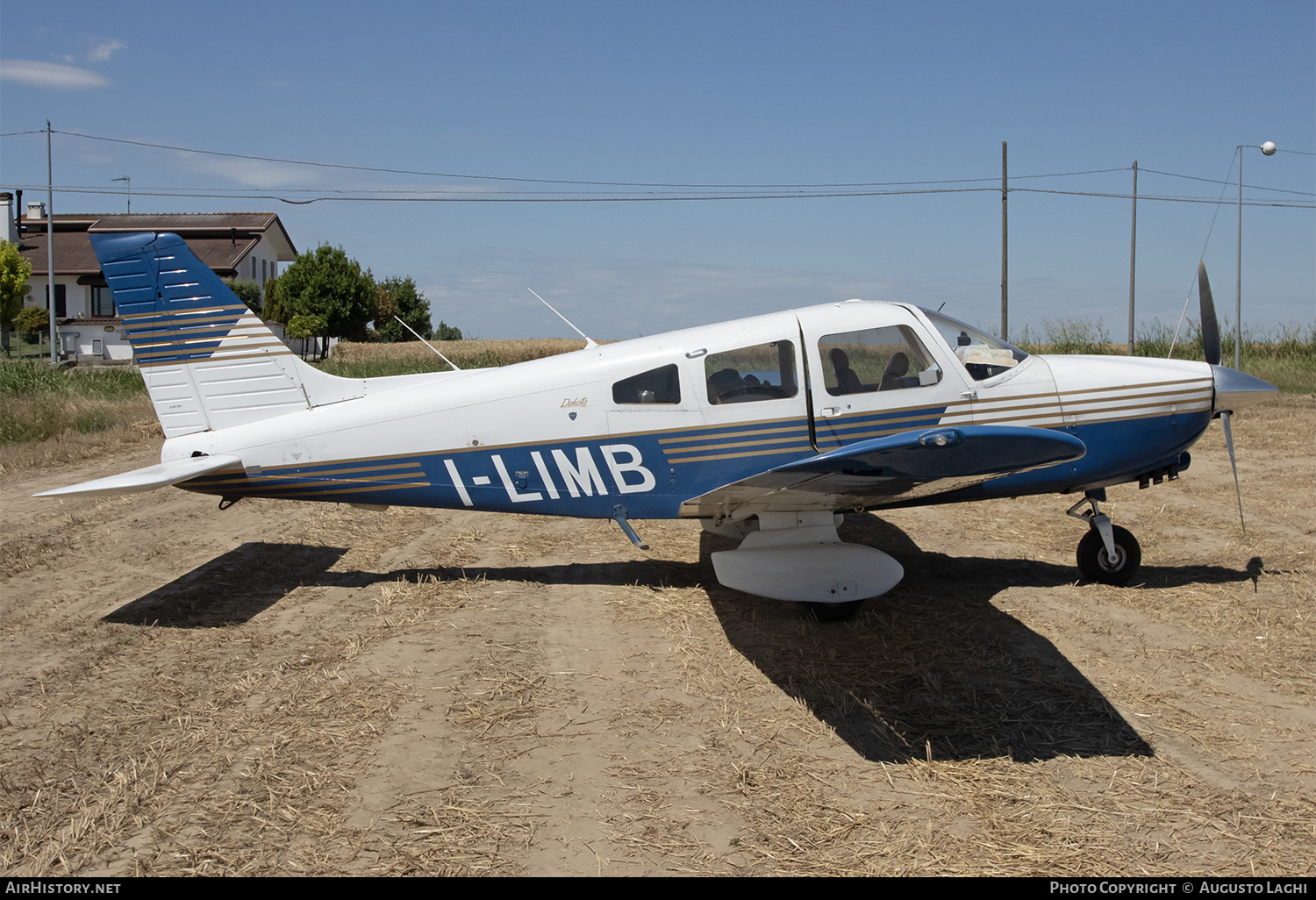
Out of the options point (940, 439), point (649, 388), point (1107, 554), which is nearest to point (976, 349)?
point (1107, 554)

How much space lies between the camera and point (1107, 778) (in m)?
3.72

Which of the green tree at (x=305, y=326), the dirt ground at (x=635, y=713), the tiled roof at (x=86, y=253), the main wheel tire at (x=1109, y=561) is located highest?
the tiled roof at (x=86, y=253)

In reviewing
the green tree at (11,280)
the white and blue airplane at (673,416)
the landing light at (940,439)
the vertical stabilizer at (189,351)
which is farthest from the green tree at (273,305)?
the landing light at (940,439)

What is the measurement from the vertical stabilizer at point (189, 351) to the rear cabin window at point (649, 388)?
2.35 m

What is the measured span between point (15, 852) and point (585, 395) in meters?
3.94

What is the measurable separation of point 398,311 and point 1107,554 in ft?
217

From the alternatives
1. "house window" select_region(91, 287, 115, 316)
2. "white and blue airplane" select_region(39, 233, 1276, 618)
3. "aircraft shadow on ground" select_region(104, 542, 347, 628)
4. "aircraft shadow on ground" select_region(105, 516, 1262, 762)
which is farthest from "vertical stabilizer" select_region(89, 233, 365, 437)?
"house window" select_region(91, 287, 115, 316)

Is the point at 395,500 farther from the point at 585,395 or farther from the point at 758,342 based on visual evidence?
the point at 758,342

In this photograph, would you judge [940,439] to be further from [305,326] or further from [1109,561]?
[305,326]

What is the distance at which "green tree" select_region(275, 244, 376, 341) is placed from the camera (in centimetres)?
4872

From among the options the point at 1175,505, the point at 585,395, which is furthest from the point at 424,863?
the point at 1175,505

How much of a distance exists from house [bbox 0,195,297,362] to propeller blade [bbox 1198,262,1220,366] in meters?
50.7

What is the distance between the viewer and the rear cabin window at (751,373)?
18.8ft

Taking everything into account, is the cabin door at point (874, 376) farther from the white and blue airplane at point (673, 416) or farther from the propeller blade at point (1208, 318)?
the propeller blade at point (1208, 318)
